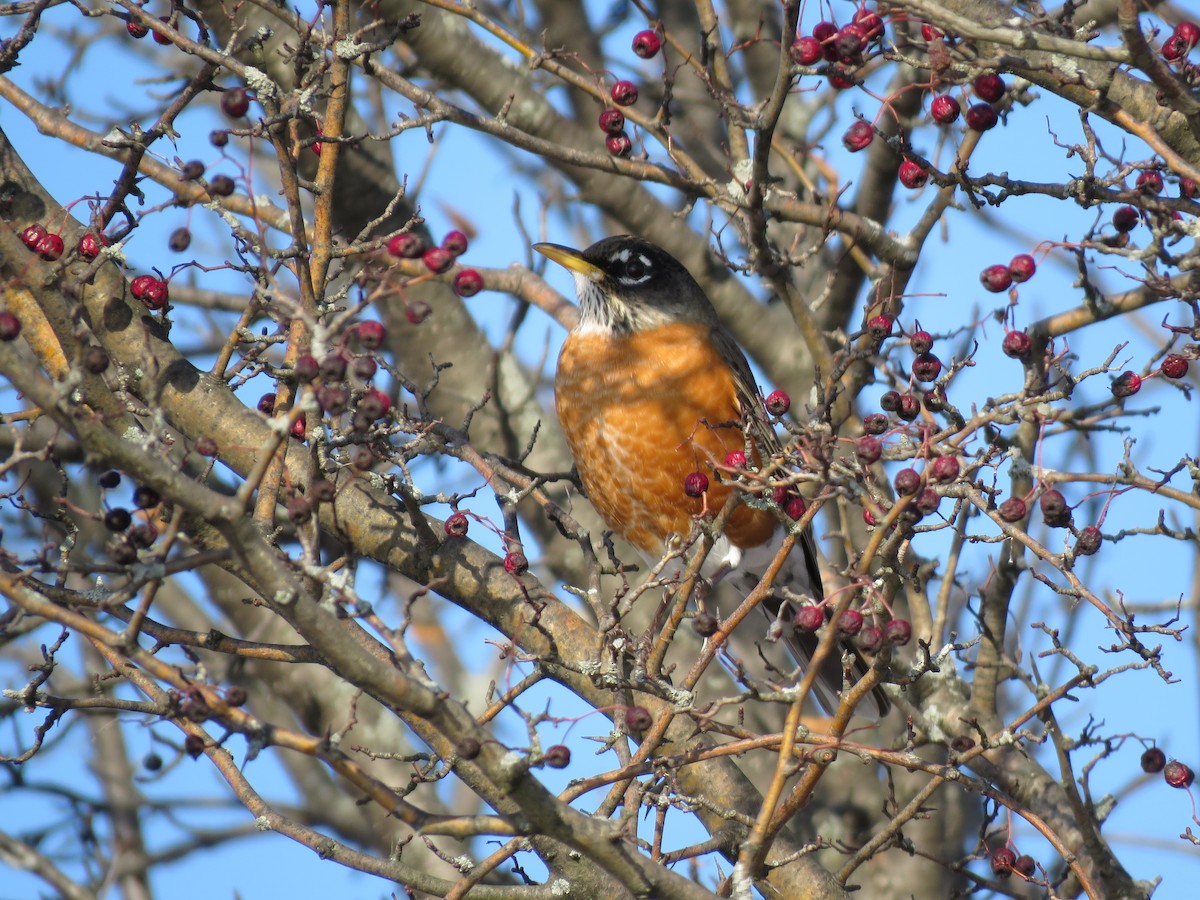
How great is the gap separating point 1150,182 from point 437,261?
5.73 feet

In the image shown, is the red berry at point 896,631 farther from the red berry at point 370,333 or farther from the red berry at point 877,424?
the red berry at point 370,333

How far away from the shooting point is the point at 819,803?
19.3ft

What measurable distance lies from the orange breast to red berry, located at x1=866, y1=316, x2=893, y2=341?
2031 millimetres

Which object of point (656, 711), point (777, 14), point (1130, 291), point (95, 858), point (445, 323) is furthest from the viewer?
point (777, 14)

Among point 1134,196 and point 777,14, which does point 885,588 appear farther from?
point 777,14

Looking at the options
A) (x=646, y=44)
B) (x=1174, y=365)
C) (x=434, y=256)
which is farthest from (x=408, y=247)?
(x=646, y=44)

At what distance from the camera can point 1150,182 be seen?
9.87 ft

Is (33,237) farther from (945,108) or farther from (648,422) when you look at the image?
(648,422)

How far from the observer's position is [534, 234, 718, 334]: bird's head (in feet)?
18.5

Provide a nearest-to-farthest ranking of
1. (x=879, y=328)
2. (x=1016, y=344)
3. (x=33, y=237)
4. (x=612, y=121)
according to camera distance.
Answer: (x=879, y=328)
(x=1016, y=344)
(x=33, y=237)
(x=612, y=121)

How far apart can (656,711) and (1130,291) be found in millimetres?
2037

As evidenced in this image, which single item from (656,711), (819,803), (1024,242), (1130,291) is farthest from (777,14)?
(656,711)

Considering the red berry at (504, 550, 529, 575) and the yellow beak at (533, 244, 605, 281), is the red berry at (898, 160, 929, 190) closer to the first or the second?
the red berry at (504, 550, 529, 575)

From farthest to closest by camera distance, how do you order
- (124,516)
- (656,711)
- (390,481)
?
(656,711) → (390,481) → (124,516)
